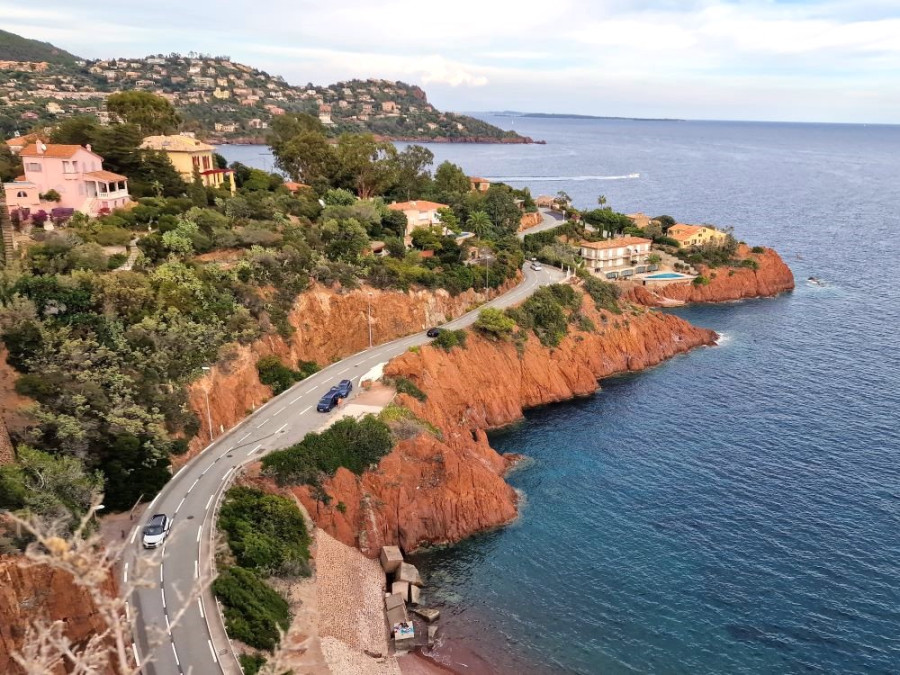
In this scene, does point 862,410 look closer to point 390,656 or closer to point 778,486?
point 778,486

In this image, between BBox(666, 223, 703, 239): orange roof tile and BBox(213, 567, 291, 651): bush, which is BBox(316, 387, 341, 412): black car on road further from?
BBox(666, 223, 703, 239): orange roof tile

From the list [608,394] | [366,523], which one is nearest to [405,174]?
[608,394]

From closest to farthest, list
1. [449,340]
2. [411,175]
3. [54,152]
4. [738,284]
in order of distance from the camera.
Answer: [449,340] < [54,152] < [738,284] < [411,175]

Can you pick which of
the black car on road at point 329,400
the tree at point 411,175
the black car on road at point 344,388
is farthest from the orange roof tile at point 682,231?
the black car on road at point 329,400

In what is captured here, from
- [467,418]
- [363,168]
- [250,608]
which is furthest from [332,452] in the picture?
[363,168]

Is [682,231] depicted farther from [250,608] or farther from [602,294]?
[250,608]

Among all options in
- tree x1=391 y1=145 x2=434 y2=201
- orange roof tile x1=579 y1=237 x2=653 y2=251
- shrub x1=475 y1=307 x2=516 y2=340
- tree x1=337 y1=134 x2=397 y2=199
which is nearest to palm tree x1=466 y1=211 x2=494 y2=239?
Result: tree x1=391 y1=145 x2=434 y2=201

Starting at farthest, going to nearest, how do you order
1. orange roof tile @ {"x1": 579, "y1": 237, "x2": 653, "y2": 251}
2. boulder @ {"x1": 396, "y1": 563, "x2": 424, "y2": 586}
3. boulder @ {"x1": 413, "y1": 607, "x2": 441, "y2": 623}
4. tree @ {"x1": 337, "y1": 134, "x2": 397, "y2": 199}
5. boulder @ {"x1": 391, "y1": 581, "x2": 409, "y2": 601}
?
1. orange roof tile @ {"x1": 579, "y1": 237, "x2": 653, "y2": 251}
2. tree @ {"x1": 337, "y1": 134, "x2": 397, "y2": 199}
3. boulder @ {"x1": 396, "y1": 563, "x2": 424, "y2": 586}
4. boulder @ {"x1": 391, "y1": 581, "x2": 409, "y2": 601}
5. boulder @ {"x1": 413, "y1": 607, "x2": 441, "y2": 623}
